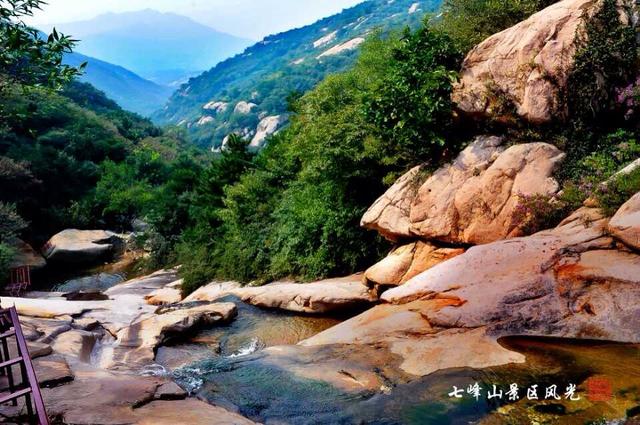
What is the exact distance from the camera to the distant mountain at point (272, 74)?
92.1 meters

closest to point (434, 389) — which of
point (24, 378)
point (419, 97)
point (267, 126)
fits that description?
point (24, 378)

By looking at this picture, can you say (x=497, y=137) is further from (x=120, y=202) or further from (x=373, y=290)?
(x=120, y=202)

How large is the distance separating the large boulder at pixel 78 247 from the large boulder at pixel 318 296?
1781 cm

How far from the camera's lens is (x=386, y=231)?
39.9 feet

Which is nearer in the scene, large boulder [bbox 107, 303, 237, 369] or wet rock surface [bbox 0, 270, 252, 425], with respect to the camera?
wet rock surface [bbox 0, 270, 252, 425]

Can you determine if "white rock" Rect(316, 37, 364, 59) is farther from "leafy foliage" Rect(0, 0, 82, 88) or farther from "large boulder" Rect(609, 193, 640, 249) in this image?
"leafy foliage" Rect(0, 0, 82, 88)

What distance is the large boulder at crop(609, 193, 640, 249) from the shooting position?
23.3 feet

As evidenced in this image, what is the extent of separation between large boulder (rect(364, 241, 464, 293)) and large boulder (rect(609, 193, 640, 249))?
139 inches

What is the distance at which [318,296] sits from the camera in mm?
11781

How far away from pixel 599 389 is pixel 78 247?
28.0 m

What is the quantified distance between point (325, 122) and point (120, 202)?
25.6m

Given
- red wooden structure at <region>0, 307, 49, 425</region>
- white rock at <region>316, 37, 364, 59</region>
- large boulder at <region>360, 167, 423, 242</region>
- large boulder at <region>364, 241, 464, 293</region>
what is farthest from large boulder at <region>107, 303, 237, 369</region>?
white rock at <region>316, 37, 364, 59</region>

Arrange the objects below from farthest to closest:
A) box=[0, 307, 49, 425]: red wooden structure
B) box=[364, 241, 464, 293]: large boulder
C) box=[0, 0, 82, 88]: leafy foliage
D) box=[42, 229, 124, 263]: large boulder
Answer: box=[42, 229, 124, 263]: large boulder → box=[364, 241, 464, 293]: large boulder → box=[0, 0, 82, 88]: leafy foliage → box=[0, 307, 49, 425]: red wooden structure

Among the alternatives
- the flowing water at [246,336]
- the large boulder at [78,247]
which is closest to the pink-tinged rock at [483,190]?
the flowing water at [246,336]
